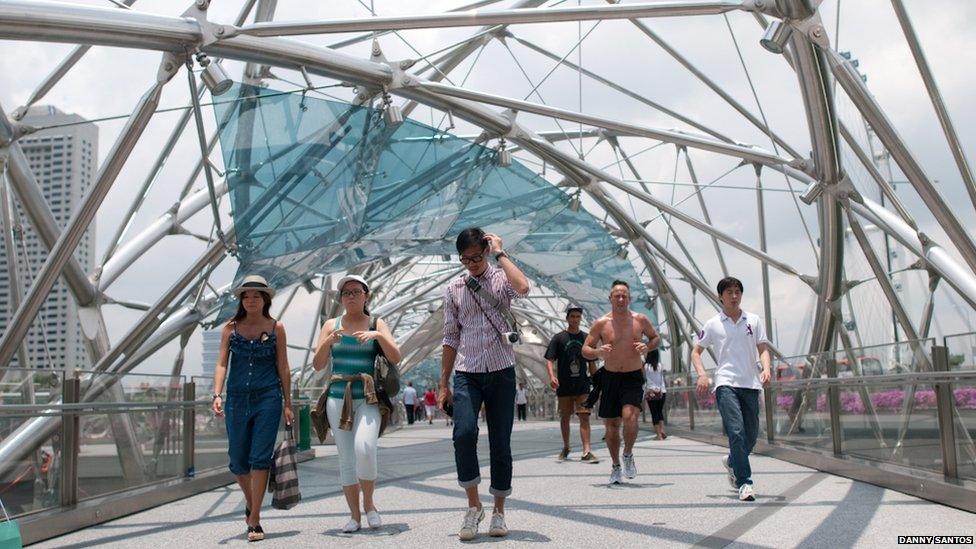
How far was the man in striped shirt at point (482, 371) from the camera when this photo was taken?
679 centimetres

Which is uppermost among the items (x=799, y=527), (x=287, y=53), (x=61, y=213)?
(x=61, y=213)

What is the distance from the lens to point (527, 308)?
206ft

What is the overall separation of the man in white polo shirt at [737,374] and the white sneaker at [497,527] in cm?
240

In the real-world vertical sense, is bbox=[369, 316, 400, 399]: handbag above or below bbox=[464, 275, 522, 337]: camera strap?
below

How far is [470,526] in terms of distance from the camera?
6.63 meters

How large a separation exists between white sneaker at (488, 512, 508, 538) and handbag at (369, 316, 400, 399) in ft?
4.38

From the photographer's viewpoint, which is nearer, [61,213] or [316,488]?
[316,488]

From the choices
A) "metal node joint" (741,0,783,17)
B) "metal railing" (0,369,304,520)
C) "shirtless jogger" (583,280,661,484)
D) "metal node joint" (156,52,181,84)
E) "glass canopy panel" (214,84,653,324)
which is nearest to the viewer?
"metal railing" (0,369,304,520)

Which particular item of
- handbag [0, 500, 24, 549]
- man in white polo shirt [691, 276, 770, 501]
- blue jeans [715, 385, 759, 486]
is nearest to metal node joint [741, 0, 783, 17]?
man in white polo shirt [691, 276, 770, 501]

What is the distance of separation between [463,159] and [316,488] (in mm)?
9730

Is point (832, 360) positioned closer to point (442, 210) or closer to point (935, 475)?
point (935, 475)

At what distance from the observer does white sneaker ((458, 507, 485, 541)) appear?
6.59 m

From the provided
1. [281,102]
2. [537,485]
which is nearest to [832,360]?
[537,485]

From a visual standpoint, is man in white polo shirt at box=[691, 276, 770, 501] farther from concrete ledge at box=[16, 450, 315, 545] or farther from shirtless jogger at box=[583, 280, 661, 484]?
concrete ledge at box=[16, 450, 315, 545]
